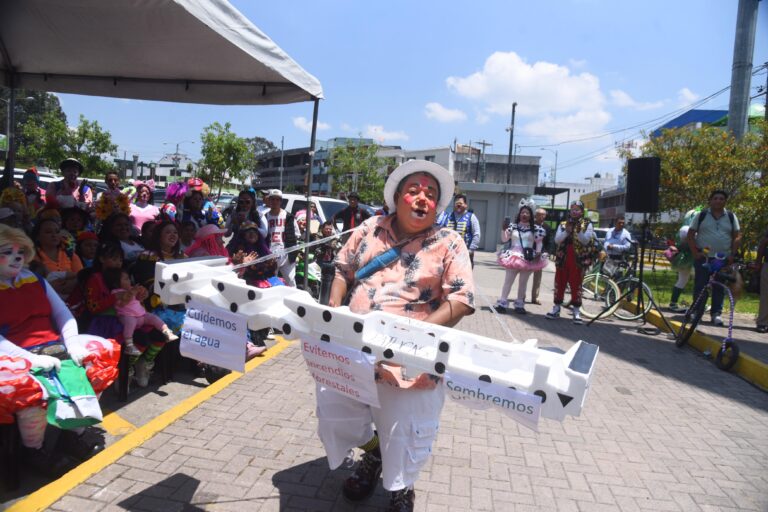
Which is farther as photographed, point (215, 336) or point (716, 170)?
point (716, 170)

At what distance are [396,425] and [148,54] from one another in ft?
17.4

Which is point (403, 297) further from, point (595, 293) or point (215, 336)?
point (595, 293)

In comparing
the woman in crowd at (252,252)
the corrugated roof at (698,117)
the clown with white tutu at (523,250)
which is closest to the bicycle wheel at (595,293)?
the clown with white tutu at (523,250)

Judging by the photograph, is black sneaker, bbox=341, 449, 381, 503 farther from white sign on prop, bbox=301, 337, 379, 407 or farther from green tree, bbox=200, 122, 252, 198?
green tree, bbox=200, 122, 252, 198

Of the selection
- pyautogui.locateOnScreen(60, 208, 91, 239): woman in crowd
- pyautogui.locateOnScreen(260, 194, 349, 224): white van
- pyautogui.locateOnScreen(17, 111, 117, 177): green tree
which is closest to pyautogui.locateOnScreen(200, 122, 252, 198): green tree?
pyautogui.locateOnScreen(17, 111, 117, 177): green tree

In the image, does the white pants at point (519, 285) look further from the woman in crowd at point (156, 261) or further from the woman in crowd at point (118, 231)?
the woman in crowd at point (118, 231)

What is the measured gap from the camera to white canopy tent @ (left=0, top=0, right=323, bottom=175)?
462 centimetres

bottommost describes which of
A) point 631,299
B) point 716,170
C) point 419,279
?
point 631,299

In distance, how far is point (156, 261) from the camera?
4.73m

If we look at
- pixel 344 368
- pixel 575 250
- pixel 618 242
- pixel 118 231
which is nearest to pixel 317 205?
pixel 575 250

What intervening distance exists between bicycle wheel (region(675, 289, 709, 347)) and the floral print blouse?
19.2ft

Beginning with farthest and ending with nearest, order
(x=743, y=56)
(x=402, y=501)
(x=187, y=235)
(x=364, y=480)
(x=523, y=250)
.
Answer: (x=743, y=56)
(x=523, y=250)
(x=187, y=235)
(x=364, y=480)
(x=402, y=501)

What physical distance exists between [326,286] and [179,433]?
4030 mm

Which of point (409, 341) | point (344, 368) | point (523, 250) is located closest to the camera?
point (409, 341)
